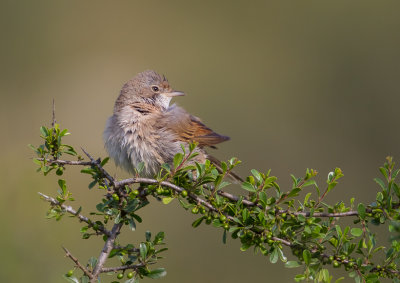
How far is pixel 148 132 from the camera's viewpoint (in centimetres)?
489

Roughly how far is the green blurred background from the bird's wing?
262 centimetres

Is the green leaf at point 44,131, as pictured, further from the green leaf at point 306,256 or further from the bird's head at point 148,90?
the bird's head at point 148,90

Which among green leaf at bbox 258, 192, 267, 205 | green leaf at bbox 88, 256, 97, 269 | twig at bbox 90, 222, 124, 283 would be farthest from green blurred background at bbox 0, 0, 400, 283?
green leaf at bbox 258, 192, 267, 205

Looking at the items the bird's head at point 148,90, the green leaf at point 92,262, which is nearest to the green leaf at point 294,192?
the green leaf at point 92,262

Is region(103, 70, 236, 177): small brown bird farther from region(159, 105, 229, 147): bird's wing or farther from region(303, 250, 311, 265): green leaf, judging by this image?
region(303, 250, 311, 265): green leaf

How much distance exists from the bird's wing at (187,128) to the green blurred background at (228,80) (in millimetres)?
2621

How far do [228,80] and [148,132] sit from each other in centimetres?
661

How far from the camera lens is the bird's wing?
16.5 ft

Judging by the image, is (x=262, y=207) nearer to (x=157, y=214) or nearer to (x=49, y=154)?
(x=49, y=154)

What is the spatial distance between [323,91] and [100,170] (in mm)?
8163

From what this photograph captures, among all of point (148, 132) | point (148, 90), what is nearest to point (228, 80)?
point (148, 90)

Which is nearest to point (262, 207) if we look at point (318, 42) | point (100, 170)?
point (100, 170)

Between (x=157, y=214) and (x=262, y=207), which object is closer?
(x=262, y=207)

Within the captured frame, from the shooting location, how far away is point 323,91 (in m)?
10.8
